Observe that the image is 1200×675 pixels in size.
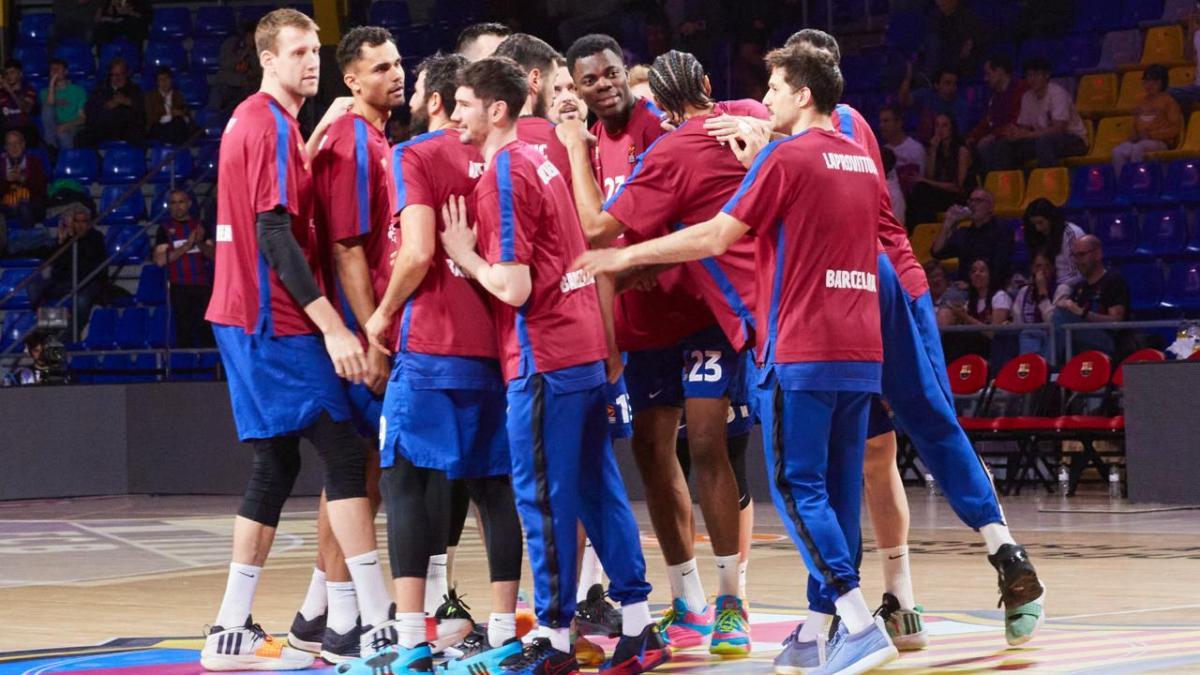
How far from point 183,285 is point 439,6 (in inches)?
242

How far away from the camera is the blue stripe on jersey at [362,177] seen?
6.36 meters

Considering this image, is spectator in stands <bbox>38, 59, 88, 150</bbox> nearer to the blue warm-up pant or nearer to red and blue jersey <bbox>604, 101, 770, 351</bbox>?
red and blue jersey <bbox>604, 101, 770, 351</bbox>

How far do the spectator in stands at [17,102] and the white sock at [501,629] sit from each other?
619 inches

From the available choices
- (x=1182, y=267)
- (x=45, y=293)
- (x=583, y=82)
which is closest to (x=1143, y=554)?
(x=583, y=82)

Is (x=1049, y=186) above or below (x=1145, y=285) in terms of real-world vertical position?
above

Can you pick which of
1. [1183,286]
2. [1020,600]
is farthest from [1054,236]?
[1020,600]

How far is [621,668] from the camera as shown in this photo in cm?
586

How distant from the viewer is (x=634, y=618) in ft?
19.3

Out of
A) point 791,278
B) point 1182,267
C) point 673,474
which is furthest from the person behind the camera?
point 1182,267

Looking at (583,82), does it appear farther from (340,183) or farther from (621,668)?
(621,668)

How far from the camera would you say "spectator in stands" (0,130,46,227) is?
19.4m

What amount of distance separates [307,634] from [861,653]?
6.71 feet

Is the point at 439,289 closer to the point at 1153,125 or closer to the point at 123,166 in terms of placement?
the point at 1153,125

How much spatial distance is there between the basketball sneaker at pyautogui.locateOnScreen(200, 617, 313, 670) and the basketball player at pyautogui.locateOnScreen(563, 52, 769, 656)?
1361mm
